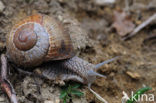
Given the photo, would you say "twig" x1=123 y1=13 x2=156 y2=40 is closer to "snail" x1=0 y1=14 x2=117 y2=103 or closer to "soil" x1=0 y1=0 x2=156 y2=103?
"soil" x1=0 y1=0 x2=156 y2=103

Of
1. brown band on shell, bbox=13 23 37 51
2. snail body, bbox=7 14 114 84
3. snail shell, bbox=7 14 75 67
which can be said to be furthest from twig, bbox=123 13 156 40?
brown band on shell, bbox=13 23 37 51

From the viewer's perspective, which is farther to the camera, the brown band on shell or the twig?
the twig

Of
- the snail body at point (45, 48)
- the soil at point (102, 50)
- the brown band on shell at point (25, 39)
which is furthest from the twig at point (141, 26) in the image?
the brown band on shell at point (25, 39)

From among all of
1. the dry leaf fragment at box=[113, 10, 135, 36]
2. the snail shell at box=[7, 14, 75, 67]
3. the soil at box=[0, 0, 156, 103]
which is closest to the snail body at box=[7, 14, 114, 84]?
the snail shell at box=[7, 14, 75, 67]

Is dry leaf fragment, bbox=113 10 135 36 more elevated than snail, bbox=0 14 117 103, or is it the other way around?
dry leaf fragment, bbox=113 10 135 36

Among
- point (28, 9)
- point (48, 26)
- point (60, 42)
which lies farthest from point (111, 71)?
point (28, 9)

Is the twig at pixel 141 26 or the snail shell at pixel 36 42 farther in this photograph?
the twig at pixel 141 26

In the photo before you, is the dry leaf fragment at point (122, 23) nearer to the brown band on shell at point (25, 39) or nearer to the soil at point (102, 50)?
the soil at point (102, 50)
